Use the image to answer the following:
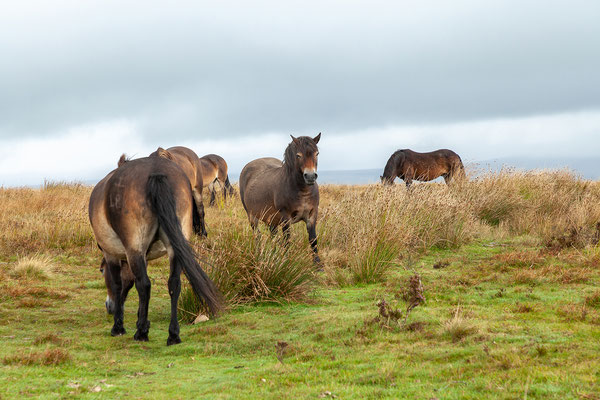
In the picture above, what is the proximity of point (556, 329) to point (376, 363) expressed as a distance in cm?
182

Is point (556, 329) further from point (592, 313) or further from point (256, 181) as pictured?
point (256, 181)

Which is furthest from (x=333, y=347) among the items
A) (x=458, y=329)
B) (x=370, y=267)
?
(x=370, y=267)

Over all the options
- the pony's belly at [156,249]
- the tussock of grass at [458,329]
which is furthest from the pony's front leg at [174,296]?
the tussock of grass at [458,329]

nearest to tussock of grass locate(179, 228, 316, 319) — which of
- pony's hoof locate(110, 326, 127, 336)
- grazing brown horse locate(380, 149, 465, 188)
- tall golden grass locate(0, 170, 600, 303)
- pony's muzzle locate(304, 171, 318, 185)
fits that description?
tall golden grass locate(0, 170, 600, 303)

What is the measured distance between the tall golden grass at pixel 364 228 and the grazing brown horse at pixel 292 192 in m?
0.39

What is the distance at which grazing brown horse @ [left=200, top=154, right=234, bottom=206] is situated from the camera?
20.1 m

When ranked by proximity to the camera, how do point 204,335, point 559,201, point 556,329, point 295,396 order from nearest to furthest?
point 295,396, point 556,329, point 204,335, point 559,201

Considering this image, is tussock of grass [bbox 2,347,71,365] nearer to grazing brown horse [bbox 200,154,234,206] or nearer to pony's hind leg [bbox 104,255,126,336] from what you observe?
pony's hind leg [bbox 104,255,126,336]

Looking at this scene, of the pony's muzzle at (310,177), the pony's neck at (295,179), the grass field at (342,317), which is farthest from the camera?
the pony's neck at (295,179)

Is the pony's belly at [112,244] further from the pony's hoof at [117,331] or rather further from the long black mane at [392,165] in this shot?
the long black mane at [392,165]

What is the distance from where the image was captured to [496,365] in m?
4.07

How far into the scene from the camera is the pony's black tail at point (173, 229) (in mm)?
5379

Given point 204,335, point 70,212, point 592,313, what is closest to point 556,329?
point 592,313

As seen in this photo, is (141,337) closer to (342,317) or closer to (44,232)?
(342,317)
